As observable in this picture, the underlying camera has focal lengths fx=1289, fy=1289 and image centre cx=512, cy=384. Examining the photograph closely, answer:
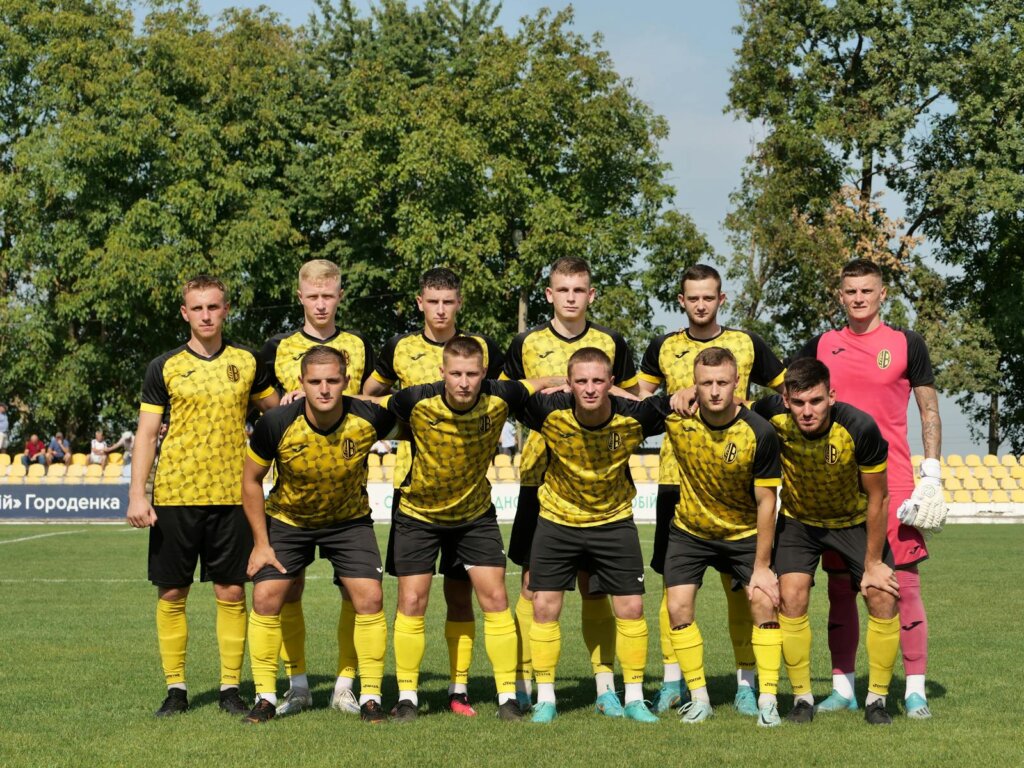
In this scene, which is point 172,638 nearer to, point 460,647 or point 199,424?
point 199,424

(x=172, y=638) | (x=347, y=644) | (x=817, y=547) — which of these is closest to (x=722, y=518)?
(x=817, y=547)

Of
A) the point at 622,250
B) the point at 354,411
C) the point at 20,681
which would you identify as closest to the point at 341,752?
the point at 354,411

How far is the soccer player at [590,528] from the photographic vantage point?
22.1 feet

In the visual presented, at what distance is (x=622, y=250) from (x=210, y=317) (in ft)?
96.9

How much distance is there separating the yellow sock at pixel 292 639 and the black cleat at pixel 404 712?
30.4 inches

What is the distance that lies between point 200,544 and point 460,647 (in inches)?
60.6

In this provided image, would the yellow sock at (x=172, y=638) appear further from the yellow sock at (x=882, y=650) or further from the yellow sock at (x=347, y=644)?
the yellow sock at (x=882, y=650)

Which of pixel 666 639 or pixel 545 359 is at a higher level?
pixel 545 359

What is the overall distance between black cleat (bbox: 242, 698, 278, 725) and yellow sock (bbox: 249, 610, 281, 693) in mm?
68

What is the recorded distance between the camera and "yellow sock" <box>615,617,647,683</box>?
6793 millimetres

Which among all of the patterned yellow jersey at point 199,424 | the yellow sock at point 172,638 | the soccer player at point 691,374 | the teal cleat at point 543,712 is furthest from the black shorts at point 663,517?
the yellow sock at point 172,638

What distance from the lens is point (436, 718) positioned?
265 inches

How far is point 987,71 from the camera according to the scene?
35969mm

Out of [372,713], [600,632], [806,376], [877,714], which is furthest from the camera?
[600,632]
